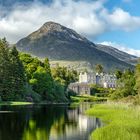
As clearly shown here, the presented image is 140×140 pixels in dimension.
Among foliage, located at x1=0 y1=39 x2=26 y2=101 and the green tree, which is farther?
the green tree

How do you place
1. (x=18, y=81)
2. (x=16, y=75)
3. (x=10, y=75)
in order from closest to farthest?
1. (x=18, y=81)
2. (x=16, y=75)
3. (x=10, y=75)

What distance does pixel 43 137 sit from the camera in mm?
39594

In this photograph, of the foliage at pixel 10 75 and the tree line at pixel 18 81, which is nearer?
the foliage at pixel 10 75

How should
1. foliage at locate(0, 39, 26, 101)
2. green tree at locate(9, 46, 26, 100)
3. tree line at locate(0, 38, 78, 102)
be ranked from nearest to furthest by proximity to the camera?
1. foliage at locate(0, 39, 26, 101)
2. tree line at locate(0, 38, 78, 102)
3. green tree at locate(9, 46, 26, 100)

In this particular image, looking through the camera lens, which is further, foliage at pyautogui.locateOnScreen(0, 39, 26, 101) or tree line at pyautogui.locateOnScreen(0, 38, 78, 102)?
tree line at pyautogui.locateOnScreen(0, 38, 78, 102)

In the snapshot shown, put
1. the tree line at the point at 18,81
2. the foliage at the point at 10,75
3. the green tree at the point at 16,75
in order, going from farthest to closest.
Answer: the green tree at the point at 16,75 < the tree line at the point at 18,81 < the foliage at the point at 10,75

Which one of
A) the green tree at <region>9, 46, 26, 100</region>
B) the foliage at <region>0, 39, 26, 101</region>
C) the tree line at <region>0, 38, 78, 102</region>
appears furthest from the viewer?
the green tree at <region>9, 46, 26, 100</region>

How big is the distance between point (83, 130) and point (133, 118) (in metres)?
5.95

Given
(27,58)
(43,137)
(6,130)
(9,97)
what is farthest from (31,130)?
(27,58)

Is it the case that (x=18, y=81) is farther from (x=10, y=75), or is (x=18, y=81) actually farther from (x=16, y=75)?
(x=10, y=75)

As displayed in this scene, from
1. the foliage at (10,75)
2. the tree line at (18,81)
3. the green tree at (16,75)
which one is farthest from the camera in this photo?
the green tree at (16,75)

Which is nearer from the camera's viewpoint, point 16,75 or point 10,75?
point 16,75

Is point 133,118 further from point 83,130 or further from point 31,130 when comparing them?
point 31,130

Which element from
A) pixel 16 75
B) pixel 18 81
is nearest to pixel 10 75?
pixel 16 75
